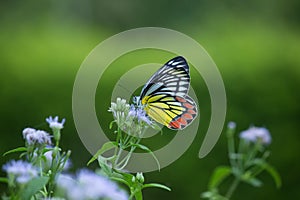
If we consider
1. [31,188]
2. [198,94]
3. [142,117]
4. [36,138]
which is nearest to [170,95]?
[142,117]

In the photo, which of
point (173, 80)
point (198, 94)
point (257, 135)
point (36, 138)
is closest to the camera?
point (36, 138)

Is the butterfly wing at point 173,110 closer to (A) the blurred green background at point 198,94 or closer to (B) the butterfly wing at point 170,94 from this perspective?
(B) the butterfly wing at point 170,94

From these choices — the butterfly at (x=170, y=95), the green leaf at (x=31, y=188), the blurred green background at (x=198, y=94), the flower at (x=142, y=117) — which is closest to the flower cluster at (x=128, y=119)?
the flower at (x=142, y=117)

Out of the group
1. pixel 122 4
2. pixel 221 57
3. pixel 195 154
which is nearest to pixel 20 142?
pixel 195 154

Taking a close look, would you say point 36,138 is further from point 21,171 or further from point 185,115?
point 185,115

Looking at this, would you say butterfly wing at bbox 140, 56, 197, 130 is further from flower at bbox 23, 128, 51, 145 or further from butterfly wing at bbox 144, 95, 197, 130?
flower at bbox 23, 128, 51, 145

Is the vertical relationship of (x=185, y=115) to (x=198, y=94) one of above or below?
below

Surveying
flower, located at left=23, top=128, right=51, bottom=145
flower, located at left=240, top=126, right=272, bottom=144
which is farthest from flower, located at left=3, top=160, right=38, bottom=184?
flower, located at left=240, top=126, right=272, bottom=144

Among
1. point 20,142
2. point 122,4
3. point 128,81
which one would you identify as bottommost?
point 20,142

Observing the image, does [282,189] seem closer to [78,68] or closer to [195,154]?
[195,154]
